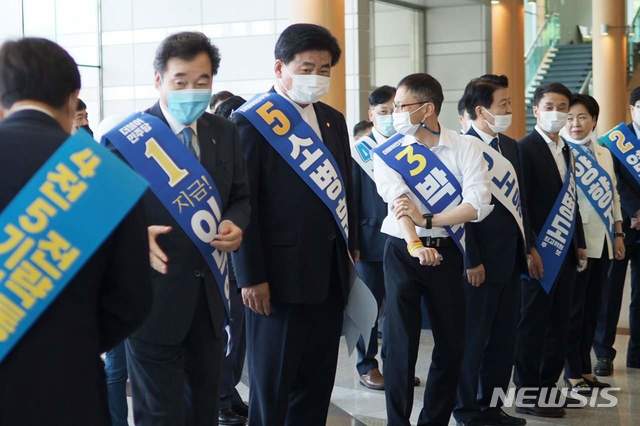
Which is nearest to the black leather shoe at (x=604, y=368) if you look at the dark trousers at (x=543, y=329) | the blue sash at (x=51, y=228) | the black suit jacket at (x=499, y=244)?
the dark trousers at (x=543, y=329)

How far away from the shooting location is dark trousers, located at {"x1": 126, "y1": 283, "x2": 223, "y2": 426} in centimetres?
276

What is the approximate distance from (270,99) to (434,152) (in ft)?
2.78

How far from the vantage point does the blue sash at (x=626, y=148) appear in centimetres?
578

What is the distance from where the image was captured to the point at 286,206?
3324mm

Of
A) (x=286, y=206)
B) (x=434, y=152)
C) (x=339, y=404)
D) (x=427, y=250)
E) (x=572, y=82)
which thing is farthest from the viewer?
(x=572, y=82)

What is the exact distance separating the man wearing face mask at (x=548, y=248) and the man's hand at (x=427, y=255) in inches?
46.4

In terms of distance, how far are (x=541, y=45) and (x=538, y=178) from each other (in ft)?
46.0

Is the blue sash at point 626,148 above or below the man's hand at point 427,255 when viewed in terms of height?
above

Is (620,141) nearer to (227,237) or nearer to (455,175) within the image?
(455,175)

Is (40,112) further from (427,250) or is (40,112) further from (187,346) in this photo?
(427,250)

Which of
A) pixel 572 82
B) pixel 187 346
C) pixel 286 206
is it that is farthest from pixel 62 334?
pixel 572 82

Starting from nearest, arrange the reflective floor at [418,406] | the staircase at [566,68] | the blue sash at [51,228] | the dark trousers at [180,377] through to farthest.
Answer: the blue sash at [51,228] → the dark trousers at [180,377] → the reflective floor at [418,406] → the staircase at [566,68]

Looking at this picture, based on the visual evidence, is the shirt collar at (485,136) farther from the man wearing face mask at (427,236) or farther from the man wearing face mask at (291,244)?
the man wearing face mask at (291,244)

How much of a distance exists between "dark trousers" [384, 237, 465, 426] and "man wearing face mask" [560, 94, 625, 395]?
1570 millimetres
